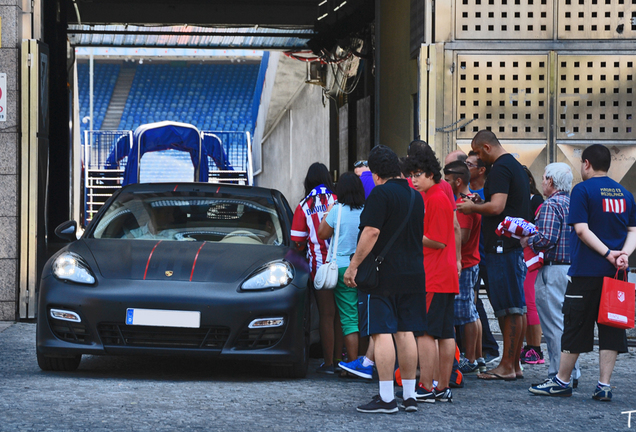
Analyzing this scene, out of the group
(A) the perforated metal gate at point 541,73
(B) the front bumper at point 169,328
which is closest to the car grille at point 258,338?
(B) the front bumper at point 169,328

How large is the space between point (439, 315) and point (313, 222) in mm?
1353

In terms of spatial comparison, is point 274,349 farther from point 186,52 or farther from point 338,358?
point 186,52

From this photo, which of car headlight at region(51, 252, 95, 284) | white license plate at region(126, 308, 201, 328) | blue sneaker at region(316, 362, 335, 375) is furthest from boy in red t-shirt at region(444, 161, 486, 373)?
car headlight at region(51, 252, 95, 284)

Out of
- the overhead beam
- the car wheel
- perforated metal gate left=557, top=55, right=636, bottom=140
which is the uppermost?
the overhead beam

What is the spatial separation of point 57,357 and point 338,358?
2.08 meters

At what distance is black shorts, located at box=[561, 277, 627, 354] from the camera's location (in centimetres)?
552

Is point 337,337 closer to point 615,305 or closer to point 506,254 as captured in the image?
point 506,254

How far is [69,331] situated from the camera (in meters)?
5.71

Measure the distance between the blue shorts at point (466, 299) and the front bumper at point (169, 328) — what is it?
4.30ft

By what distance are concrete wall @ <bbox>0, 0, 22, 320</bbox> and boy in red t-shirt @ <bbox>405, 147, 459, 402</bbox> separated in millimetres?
4928

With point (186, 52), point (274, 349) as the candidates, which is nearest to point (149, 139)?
point (274, 349)

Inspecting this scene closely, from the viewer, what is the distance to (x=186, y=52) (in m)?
53.6

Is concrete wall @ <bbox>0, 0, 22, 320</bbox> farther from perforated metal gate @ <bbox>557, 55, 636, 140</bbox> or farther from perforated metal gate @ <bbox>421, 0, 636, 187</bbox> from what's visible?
perforated metal gate @ <bbox>557, 55, 636, 140</bbox>

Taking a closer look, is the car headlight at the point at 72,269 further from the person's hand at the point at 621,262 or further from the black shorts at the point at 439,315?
the person's hand at the point at 621,262
